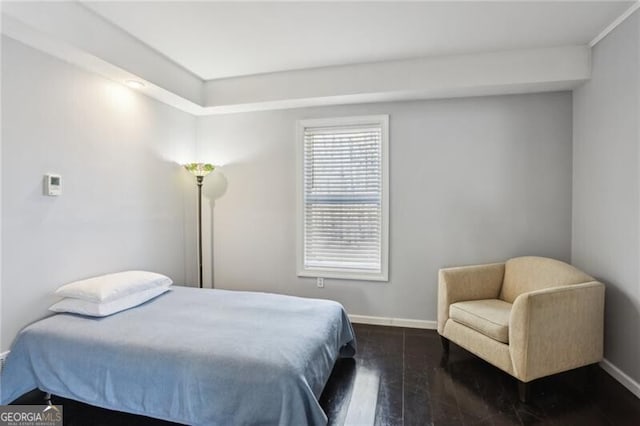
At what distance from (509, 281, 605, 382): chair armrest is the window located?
1466mm

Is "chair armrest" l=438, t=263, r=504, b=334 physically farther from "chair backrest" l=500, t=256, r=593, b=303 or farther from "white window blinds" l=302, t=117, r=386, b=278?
"white window blinds" l=302, t=117, r=386, b=278

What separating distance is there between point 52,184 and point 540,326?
345 centimetres

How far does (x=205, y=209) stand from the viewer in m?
3.93

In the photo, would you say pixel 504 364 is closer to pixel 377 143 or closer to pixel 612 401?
pixel 612 401

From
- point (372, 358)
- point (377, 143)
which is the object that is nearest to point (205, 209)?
point (377, 143)

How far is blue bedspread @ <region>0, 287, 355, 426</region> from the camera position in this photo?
160cm

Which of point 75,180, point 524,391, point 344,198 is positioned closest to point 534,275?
point 524,391

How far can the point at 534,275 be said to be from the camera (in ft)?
9.03

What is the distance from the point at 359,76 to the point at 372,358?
255 centimetres

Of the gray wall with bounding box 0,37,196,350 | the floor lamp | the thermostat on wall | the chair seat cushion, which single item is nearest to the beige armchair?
the chair seat cushion

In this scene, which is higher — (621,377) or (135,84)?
(135,84)

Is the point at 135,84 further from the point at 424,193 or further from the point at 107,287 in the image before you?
the point at 424,193

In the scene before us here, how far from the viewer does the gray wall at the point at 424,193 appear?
10.1 ft

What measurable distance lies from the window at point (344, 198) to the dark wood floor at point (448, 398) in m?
1.06
